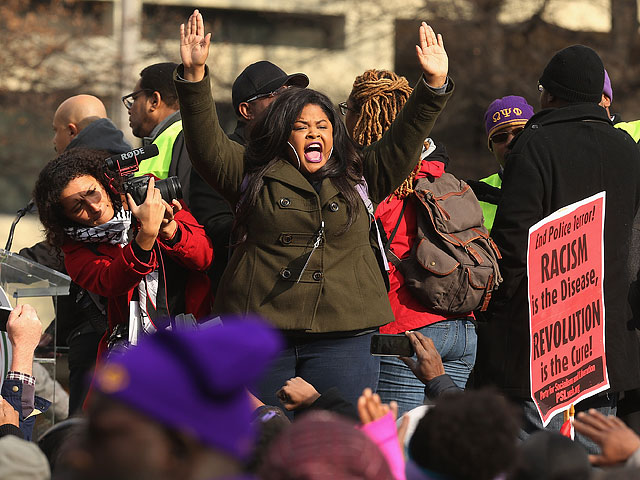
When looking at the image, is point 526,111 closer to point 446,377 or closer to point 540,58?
point 446,377

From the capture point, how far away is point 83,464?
6.73 ft

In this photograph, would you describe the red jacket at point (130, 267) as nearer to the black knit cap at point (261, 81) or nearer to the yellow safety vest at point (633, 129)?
the black knit cap at point (261, 81)

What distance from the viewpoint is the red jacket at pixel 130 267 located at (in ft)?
14.2

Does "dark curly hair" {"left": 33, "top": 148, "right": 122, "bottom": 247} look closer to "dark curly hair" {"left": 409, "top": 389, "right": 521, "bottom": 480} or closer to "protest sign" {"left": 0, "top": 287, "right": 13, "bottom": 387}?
"protest sign" {"left": 0, "top": 287, "right": 13, "bottom": 387}

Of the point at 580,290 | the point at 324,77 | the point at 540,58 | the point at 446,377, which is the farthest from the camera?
the point at 324,77

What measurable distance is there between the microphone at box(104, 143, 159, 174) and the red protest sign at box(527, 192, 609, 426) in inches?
61.5

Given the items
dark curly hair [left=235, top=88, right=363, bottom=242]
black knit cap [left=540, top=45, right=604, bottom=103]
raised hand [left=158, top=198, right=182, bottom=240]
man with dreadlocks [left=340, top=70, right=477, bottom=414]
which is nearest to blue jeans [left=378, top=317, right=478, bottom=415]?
man with dreadlocks [left=340, top=70, right=477, bottom=414]

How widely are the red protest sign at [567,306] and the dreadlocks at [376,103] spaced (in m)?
0.64

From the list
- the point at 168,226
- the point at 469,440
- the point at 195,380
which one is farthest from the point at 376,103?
the point at 195,380

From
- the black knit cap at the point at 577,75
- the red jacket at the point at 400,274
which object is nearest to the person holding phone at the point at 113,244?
the red jacket at the point at 400,274

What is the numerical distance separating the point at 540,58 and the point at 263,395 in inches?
698

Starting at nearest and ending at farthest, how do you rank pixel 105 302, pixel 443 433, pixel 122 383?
pixel 122 383 → pixel 443 433 → pixel 105 302

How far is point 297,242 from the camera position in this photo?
4.29 m

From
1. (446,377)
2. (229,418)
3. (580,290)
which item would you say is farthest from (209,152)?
(229,418)
